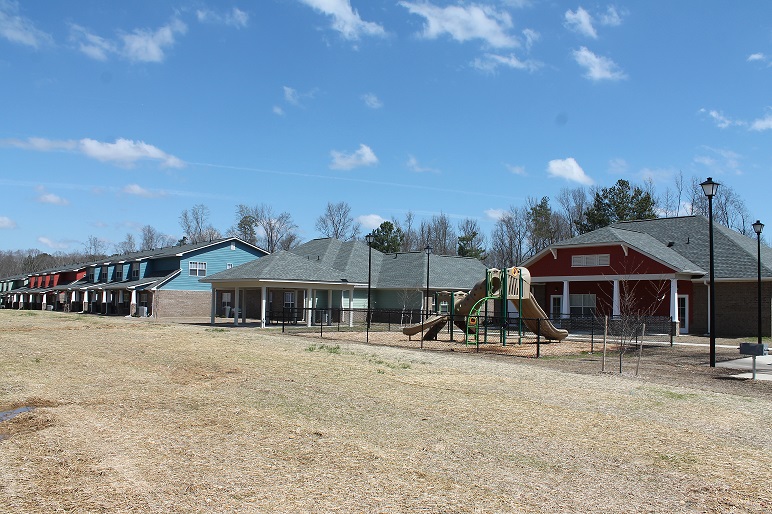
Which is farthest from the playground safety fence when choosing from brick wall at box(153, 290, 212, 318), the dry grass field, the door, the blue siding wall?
the blue siding wall

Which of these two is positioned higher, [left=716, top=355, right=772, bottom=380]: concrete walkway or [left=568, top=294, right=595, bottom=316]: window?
[left=568, top=294, right=595, bottom=316]: window

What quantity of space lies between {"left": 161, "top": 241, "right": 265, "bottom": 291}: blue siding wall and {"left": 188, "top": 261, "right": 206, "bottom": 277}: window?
7.0 inches

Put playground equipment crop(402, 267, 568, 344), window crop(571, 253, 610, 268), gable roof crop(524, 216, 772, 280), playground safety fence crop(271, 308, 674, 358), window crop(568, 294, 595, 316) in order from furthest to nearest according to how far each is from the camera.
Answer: window crop(568, 294, 595, 316), window crop(571, 253, 610, 268), gable roof crop(524, 216, 772, 280), playground equipment crop(402, 267, 568, 344), playground safety fence crop(271, 308, 674, 358)

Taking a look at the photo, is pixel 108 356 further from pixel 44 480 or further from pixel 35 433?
pixel 44 480

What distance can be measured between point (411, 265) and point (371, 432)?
39478mm

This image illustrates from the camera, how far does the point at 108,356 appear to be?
59.2 ft

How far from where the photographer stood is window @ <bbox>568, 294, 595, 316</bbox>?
126 feet

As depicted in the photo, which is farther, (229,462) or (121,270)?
(121,270)

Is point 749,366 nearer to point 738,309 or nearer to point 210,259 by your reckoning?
point 738,309

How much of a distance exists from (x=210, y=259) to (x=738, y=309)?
39202 mm

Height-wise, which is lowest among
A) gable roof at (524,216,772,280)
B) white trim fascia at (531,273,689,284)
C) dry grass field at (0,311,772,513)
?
dry grass field at (0,311,772,513)

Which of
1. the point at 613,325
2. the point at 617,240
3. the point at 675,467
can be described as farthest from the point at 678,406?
the point at 617,240

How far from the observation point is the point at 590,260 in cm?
3709

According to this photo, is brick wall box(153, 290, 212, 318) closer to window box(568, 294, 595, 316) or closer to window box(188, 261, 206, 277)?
window box(188, 261, 206, 277)
